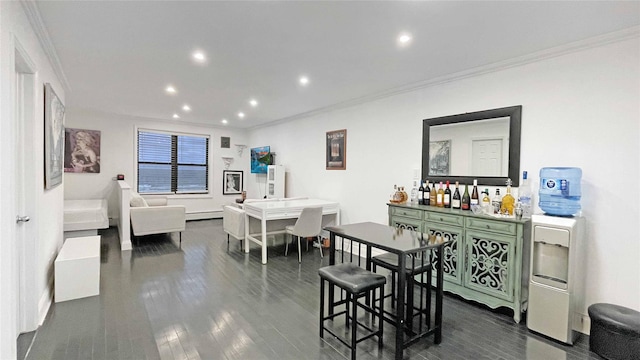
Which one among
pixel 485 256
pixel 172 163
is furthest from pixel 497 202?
pixel 172 163

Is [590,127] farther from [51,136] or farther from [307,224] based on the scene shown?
[51,136]

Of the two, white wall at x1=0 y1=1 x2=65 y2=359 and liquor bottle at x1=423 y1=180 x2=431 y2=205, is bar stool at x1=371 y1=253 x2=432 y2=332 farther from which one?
white wall at x1=0 y1=1 x2=65 y2=359

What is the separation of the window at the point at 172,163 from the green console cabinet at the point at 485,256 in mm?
6619

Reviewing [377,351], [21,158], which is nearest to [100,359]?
[21,158]

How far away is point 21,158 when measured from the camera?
2.40m

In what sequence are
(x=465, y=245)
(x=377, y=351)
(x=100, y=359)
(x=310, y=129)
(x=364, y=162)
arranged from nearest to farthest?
(x=100, y=359)
(x=377, y=351)
(x=465, y=245)
(x=364, y=162)
(x=310, y=129)

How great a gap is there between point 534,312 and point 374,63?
286cm

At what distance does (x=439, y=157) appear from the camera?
3896 mm

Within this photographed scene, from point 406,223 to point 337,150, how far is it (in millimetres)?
2202

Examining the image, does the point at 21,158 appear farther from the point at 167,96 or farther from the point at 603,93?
the point at 603,93

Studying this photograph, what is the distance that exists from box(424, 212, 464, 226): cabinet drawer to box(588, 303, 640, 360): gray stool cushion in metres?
1.23

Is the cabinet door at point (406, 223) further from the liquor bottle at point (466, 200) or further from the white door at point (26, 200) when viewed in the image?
the white door at point (26, 200)

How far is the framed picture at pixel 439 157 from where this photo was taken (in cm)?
382

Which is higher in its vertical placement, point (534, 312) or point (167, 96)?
point (167, 96)
